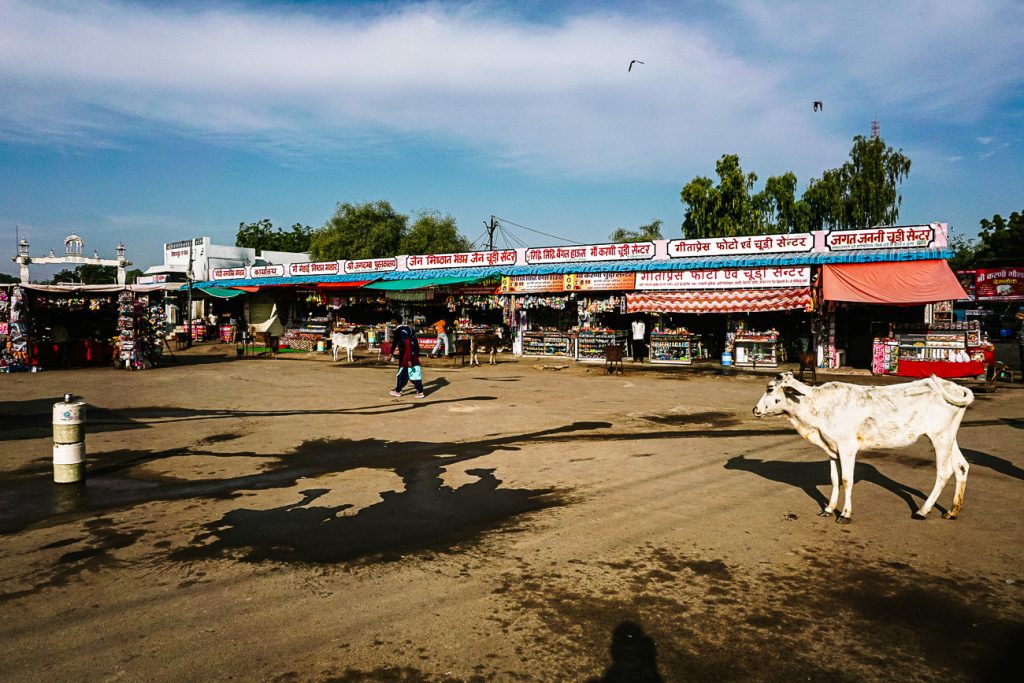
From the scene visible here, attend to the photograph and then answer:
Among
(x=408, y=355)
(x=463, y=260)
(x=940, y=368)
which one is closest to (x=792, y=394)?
(x=408, y=355)

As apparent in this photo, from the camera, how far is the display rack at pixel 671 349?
24.2 meters

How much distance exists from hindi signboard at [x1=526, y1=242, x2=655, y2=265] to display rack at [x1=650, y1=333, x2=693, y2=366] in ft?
10.7

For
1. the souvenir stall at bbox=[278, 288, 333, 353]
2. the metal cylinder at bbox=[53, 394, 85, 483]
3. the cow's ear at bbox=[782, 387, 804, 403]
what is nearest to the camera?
the cow's ear at bbox=[782, 387, 804, 403]

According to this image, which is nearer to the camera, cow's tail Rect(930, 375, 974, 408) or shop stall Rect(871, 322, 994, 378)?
cow's tail Rect(930, 375, 974, 408)

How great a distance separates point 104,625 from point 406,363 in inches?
436

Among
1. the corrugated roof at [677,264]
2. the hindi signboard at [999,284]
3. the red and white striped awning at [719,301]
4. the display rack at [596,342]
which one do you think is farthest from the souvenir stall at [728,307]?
the hindi signboard at [999,284]

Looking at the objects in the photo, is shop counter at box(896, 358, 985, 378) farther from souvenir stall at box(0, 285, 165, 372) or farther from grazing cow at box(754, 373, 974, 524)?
souvenir stall at box(0, 285, 165, 372)

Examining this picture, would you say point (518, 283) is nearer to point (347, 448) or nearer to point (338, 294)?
point (338, 294)

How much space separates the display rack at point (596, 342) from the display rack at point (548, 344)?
0.60 metres

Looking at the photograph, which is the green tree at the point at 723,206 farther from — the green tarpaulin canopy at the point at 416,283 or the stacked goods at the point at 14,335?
the stacked goods at the point at 14,335

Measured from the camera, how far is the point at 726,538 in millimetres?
5684

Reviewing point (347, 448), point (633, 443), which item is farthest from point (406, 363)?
point (633, 443)

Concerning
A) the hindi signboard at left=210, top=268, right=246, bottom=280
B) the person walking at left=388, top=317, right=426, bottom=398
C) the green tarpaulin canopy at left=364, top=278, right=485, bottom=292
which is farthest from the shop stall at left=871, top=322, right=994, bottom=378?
the hindi signboard at left=210, top=268, right=246, bottom=280

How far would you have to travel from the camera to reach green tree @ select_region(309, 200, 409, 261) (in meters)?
55.9
